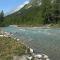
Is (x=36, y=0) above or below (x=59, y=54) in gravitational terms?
above

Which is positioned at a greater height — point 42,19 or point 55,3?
point 55,3

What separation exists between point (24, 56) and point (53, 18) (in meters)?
98.2

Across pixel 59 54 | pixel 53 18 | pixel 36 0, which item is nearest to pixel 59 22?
pixel 53 18

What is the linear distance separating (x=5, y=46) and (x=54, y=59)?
15.9 ft

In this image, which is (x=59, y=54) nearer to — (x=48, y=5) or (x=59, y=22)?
(x=59, y=22)

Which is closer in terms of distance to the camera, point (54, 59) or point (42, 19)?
point (54, 59)

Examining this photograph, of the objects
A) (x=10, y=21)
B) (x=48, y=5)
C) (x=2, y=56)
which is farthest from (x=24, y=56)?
(x=10, y=21)

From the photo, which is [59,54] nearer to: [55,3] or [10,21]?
[55,3]

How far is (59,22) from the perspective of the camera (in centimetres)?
10994

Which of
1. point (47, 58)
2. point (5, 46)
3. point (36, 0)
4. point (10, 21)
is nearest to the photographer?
point (47, 58)

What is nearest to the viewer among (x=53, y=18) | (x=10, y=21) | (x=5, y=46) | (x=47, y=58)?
(x=47, y=58)

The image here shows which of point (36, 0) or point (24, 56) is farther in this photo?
point (36, 0)

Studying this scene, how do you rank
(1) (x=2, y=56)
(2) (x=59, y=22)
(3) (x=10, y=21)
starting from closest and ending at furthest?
(1) (x=2, y=56) → (2) (x=59, y=22) → (3) (x=10, y=21)

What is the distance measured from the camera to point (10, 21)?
16912cm
